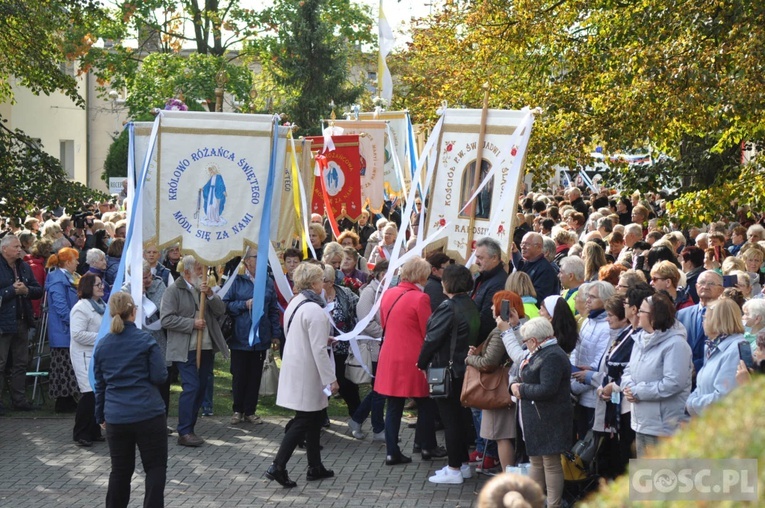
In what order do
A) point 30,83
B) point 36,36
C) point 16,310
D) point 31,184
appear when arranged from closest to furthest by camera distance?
point 16,310 → point 31,184 → point 36,36 → point 30,83

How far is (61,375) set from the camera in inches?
440

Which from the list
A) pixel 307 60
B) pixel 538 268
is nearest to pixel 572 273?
pixel 538 268

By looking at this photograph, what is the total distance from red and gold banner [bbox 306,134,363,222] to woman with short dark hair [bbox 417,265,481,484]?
7.77 m

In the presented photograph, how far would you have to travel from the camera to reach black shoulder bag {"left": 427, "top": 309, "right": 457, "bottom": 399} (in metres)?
8.34

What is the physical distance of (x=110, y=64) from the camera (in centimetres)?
3728

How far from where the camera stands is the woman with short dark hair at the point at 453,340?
8.38m

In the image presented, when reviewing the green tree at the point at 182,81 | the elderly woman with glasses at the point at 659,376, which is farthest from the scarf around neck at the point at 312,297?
the green tree at the point at 182,81

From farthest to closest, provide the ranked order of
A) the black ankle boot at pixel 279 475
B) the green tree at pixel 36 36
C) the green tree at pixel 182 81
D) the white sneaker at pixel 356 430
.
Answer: the green tree at pixel 182 81 → the green tree at pixel 36 36 → the white sneaker at pixel 356 430 → the black ankle boot at pixel 279 475

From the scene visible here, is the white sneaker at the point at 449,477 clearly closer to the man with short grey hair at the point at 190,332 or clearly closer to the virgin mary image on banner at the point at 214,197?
the man with short grey hair at the point at 190,332

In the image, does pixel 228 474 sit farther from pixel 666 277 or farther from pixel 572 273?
pixel 666 277

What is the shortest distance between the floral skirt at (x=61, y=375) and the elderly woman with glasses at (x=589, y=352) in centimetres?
580

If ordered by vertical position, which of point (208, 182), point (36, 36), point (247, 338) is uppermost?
point (36, 36)

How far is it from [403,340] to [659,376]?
2685 millimetres

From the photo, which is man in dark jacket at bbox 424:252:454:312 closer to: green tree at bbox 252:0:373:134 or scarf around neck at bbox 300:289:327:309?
scarf around neck at bbox 300:289:327:309
